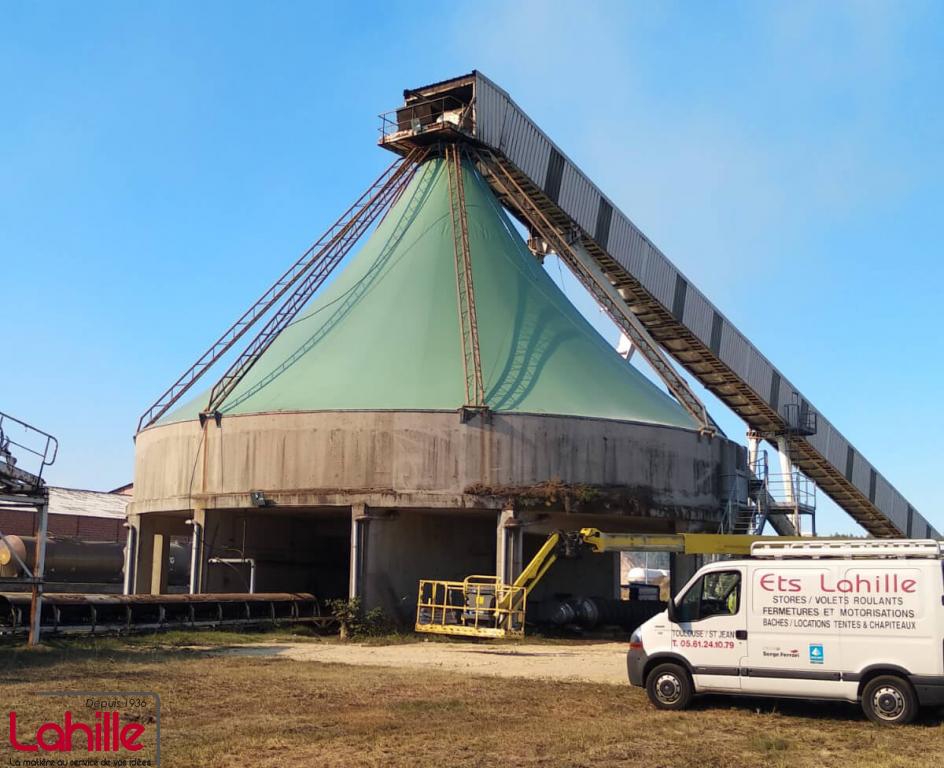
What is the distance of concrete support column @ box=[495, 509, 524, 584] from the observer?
1228 inches

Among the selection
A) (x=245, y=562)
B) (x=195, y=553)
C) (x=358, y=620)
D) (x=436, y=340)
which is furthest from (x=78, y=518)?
(x=358, y=620)

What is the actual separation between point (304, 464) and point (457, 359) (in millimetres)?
5771

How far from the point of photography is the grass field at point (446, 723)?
12.1 m

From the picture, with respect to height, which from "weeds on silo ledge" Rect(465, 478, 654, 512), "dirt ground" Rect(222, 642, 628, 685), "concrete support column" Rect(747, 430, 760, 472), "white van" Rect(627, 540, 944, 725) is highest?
"concrete support column" Rect(747, 430, 760, 472)

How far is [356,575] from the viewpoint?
31531 mm

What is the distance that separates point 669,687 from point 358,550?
1669 centimetres

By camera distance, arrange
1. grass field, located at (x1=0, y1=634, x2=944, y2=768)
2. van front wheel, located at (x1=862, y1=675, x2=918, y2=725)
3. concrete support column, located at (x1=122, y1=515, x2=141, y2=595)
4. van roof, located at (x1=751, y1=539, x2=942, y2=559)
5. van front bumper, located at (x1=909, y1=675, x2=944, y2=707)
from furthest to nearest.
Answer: concrete support column, located at (x1=122, y1=515, x2=141, y2=595)
van roof, located at (x1=751, y1=539, x2=942, y2=559)
van front wheel, located at (x1=862, y1=675, x2=918, y2=725)
van front bumper, located at (x1=909, y1=675, x2=944, y2=707)
grass field, located at (x1=0, y1=634, x2=944, y2=768)

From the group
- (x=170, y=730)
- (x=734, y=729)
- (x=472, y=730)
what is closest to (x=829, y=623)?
(x=734, y=729)

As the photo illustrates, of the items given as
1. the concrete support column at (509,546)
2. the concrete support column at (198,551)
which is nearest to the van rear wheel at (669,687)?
the concrete support column at (509,546)

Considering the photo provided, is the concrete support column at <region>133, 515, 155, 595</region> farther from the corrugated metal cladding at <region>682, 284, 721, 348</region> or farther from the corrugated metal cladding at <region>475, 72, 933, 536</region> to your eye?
the corrugated metal cladding at <region>682, 284, 721, 348</region>

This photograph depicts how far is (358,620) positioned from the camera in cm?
3064

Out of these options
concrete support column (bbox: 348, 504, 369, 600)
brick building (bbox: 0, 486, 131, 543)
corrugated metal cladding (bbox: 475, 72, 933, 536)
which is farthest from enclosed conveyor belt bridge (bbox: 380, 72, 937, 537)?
brick building (bbox: 0, 486, 131, 543)

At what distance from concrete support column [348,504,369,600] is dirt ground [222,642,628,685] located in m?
3.66

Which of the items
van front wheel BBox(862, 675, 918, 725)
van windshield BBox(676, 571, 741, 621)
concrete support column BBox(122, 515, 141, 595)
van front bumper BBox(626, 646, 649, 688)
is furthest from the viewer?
concrete support column BBox(122, 515, 141, 595)
